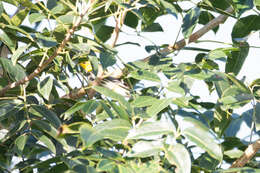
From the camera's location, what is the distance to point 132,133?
0.47 meters

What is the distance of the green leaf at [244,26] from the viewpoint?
0.80m

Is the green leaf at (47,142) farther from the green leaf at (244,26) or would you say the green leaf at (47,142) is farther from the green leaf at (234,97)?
the green leaf at (244,26)

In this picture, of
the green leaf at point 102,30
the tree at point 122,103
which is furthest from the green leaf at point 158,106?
the green leaf at point 102,30

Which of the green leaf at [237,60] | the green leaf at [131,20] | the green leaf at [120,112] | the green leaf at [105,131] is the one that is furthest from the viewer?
the green leaf at [131,20]

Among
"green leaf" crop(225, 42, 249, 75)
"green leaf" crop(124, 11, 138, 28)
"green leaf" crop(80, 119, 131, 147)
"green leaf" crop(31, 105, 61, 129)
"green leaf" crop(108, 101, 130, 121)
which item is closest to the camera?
"green leaf" crop(80, 119, 131, 147)

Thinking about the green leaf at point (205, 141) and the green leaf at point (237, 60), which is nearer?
the green leaf at point (205, 141)

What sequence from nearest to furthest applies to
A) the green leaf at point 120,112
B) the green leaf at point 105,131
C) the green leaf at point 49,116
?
→ the green leaf at point 105,131, the green leaf at point 120,112, the green leaf at point 49,116

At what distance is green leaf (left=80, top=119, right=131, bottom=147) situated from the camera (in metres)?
0.43

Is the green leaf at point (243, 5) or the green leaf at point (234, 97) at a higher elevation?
the green leaf at point (243, 5)

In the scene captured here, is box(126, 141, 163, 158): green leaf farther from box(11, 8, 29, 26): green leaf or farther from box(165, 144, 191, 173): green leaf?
box(11, 8, 29, 26): green leaf

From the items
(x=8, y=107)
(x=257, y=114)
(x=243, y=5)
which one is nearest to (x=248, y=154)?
(x=257, y=114)

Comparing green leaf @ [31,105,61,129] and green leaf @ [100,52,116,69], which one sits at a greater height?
green leaf @ [100,52,116,69]

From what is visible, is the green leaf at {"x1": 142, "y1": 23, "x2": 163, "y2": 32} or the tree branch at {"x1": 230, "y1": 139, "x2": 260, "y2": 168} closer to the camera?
the tree branch at {"x1": 230, "y1": 139, "x2": 260, "y2": 168}

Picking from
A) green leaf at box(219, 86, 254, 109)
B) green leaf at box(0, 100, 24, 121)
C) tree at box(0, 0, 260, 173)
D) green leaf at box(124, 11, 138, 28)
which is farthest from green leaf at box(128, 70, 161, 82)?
green leaf at box(124, 11, 138, 28)
